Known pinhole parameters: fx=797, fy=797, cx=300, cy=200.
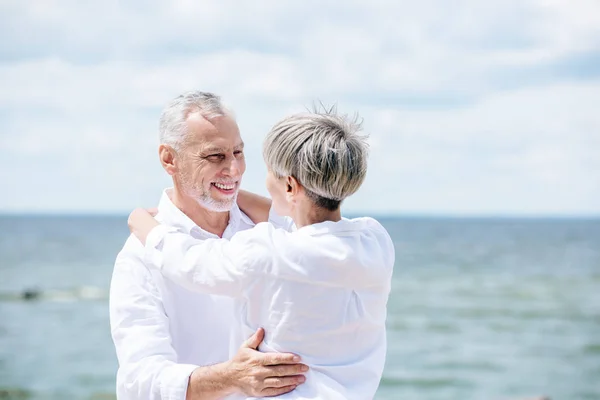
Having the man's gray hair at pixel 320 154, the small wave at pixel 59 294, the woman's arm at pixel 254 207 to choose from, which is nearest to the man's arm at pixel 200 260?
the man's gray hair at pixel 320 154

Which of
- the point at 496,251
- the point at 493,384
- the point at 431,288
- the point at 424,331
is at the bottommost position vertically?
the point at 493,384

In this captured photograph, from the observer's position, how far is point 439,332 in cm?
2009

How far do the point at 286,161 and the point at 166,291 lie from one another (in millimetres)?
790

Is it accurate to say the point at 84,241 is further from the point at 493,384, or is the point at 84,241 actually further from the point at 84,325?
the point at 493,384

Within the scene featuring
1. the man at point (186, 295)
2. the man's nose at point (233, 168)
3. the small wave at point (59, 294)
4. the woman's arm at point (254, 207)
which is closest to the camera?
the man at point (186, 295)

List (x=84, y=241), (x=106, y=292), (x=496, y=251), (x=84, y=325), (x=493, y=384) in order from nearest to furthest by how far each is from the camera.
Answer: (x=493, y=384) → (x=84, y=325) → (x=106, y=292) → (x=496, y=251) → (x=84, y=241)

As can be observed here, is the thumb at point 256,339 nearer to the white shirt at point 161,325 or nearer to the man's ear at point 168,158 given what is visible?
the white shirt at point 161,325

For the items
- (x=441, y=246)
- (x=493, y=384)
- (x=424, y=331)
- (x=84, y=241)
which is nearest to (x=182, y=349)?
(x=493, y=384)

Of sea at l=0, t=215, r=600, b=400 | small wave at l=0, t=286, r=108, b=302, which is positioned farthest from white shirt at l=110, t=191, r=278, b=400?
small wave at l=0, t=286, r=108, b=302

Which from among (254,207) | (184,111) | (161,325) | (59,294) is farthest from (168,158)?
(59,294)

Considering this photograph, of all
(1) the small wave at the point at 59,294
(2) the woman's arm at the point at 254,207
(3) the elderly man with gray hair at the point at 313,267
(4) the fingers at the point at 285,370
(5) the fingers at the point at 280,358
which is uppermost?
(1) the small wave at the point at 59,294

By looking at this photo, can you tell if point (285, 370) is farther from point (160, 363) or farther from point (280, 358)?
point (160, 363)

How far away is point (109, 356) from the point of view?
17109mm

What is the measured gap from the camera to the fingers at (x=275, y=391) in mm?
2367
